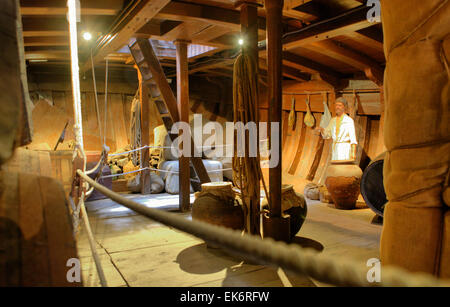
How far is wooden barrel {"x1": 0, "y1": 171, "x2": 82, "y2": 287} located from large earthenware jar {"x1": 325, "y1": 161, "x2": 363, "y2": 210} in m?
5.15

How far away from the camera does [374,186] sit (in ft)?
14.9

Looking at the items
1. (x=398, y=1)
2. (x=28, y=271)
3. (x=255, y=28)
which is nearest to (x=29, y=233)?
(x=28, y=271)

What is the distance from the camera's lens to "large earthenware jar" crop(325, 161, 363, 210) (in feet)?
17.6

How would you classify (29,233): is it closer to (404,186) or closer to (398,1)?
(404,186)

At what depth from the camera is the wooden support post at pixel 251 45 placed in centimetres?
334

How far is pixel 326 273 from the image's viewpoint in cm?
47

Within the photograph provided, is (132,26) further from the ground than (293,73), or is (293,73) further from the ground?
(132,26)

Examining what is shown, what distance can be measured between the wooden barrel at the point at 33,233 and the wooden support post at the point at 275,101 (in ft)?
8.32

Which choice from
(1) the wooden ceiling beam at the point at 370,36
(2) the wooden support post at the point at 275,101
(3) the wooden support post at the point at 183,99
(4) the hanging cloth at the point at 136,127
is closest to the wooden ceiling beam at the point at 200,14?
(3) the wooden support post at the point at 183,99

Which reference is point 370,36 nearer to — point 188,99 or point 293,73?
point 293,73

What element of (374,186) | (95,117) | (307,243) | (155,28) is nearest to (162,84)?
(155,28)

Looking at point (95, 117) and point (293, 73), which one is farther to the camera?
point (95, 117)

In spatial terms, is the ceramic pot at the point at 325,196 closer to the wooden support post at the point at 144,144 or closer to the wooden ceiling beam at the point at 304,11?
the wooden ceiling beam at the point at 304,11

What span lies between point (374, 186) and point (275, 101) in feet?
7.68
